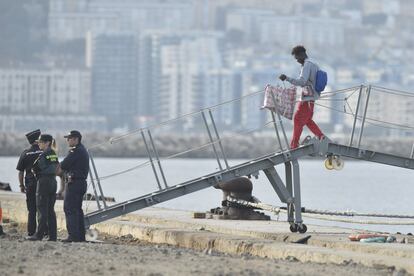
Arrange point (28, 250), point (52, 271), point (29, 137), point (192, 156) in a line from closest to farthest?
point (52, 271)
point (28, 250)
point (29, 137)
point (192, 156)

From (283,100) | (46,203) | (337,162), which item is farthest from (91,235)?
(337,162)

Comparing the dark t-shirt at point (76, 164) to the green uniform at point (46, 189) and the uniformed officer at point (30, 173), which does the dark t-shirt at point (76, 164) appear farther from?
the uniformed officer at point (30, 173)

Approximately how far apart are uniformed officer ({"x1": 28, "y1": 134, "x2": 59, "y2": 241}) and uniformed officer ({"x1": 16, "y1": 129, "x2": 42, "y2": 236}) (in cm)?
18

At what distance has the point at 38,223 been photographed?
736 inches

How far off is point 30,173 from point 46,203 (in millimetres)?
559

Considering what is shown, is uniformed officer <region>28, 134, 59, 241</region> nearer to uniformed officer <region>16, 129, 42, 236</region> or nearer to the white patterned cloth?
uniformed officer <region>16, 129, 42, 236</region>

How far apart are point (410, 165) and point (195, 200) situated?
23567mm

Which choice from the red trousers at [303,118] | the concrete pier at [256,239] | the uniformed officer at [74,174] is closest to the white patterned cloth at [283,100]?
the red trousers at [303,118]

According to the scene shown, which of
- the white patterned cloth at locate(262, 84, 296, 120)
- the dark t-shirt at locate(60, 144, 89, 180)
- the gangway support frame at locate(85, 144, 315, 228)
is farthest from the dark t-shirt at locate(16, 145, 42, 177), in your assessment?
the white patterned cloth at locate(262, 84, 296, 120)

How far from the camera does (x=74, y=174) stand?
17922 millimetres

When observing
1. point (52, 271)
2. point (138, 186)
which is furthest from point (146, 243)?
point (138, 186)

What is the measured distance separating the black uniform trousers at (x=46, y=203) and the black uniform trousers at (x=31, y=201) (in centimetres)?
53

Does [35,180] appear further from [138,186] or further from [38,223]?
[138,186]

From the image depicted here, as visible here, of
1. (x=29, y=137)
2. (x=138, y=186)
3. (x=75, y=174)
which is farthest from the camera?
(x=138, y=186)
